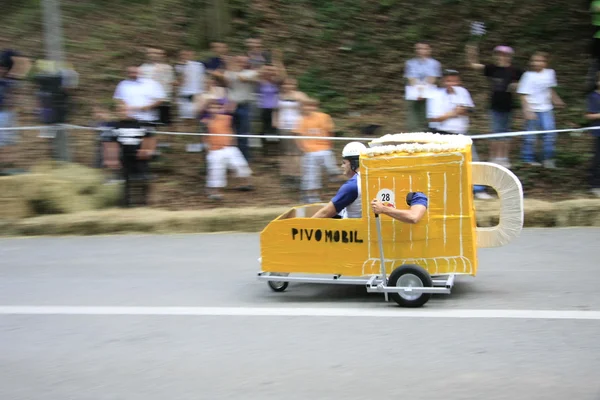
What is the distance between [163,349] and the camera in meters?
6.48

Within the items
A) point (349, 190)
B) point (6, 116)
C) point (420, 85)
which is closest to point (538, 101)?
point (420, 85)

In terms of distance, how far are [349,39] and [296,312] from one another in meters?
11.0

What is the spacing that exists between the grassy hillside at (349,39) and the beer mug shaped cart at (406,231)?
6.89 m

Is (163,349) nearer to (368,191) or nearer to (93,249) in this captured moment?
(368,191)

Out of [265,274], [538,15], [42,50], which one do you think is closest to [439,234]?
[265,274]

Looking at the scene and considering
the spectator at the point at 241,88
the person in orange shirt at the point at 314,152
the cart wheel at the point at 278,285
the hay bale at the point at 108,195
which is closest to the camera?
the cart wheel at the point at 278,285

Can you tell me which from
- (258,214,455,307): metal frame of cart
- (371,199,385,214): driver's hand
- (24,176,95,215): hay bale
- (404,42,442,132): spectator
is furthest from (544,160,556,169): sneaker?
(24,176,95,215): hay bale

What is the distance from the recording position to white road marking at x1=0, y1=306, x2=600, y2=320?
7.05m

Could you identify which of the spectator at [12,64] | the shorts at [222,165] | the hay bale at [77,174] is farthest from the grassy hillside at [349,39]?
the hay bale at [77,174]

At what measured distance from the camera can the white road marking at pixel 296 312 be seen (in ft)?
23.1

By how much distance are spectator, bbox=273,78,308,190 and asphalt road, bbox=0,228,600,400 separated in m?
2.74

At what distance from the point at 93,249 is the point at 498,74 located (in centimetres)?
643

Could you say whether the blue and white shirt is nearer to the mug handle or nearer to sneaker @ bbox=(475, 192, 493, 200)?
the mug handle

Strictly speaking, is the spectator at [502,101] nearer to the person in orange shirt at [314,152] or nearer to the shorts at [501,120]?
the shorts at [501,120]
